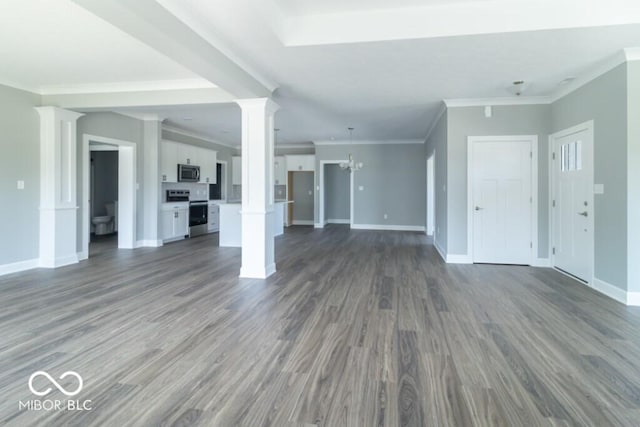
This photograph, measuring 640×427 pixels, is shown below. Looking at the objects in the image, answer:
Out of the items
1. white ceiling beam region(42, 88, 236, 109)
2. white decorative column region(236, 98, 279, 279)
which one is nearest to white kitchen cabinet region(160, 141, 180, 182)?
white ceiling beam region(42, 88, 236, 109)

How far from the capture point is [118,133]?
653 centimetres

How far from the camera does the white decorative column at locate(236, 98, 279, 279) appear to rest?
4520 millimetres

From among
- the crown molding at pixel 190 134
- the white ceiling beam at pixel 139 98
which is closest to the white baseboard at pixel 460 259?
the white ceiling beam at pixel 139 98

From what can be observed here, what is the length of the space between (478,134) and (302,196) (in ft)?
24.5

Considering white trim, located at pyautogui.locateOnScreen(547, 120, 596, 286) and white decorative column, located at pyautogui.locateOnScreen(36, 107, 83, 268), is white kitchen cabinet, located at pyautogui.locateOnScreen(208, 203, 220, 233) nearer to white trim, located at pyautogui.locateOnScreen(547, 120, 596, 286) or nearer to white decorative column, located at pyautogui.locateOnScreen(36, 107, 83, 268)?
white decorative column, located at pyautogui.locateOnScreen(36, 107, 83, 268)

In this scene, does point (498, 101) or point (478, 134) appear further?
point (478, 134)

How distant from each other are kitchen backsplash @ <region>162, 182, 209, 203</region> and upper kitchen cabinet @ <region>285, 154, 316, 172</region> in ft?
9.17

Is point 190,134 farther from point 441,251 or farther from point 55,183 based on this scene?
point 441,251

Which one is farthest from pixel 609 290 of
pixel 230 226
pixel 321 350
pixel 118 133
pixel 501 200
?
pixel 118 133

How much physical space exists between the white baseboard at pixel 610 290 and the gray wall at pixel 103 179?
10.2m

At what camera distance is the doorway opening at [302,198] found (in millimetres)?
12070

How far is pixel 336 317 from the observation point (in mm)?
3111

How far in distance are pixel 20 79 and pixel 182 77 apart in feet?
7.24

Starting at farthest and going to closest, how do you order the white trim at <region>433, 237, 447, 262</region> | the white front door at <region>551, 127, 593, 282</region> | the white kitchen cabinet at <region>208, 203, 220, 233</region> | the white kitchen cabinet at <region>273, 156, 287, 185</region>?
the white kitchen cabinet at <region>273, 156, 287, 185</region> → the white kitchen cabinet at <region>208, 203, 220, 233</region> → the white trim at <region>433, 237, 447, 262</region> → the white front door at <region>551, 127, 593, 282</region>
